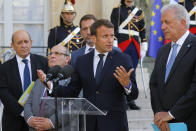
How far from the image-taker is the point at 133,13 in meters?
9.25

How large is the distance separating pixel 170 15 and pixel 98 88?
1017 mm

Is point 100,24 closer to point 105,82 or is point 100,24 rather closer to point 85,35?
point 105,82

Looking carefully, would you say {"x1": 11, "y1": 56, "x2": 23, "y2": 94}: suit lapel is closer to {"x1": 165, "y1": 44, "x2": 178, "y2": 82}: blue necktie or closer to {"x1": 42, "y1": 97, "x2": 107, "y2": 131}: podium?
{"x1": 42, "y1": 97, "x2": 107, "y2": 131}: podium

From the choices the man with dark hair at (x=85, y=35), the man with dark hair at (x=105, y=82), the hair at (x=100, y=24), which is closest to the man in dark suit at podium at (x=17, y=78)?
the man with dark hair at (x=85, y=35)

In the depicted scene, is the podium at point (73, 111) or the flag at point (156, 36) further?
the flag at point (156, 36)

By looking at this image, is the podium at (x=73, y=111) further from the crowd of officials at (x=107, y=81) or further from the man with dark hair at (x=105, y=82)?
the man with dark hair at (x=105, y=82)

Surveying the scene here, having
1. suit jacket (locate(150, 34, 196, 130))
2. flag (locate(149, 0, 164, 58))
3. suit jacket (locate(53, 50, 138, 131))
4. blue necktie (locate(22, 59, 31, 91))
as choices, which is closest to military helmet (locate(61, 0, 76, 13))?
flag (locate(149, 0, 164, 58))

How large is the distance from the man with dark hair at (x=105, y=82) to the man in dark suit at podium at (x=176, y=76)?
323mm

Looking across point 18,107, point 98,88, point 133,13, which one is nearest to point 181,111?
point 98,88

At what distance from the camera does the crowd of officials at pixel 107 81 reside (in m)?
5.16

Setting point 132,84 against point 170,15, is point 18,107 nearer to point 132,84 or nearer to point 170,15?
point 132,84

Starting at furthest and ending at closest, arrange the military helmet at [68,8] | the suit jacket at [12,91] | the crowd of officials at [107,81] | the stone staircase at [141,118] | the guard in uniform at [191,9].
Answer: the guard in uniform at [191,9] → the stone staircase at [141,118] → the military helmet at [68,8] → the suit jacket at [12,91] → the crowd of officials at [107,81]

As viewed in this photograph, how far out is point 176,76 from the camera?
5172 mm

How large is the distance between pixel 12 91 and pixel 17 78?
166mm
